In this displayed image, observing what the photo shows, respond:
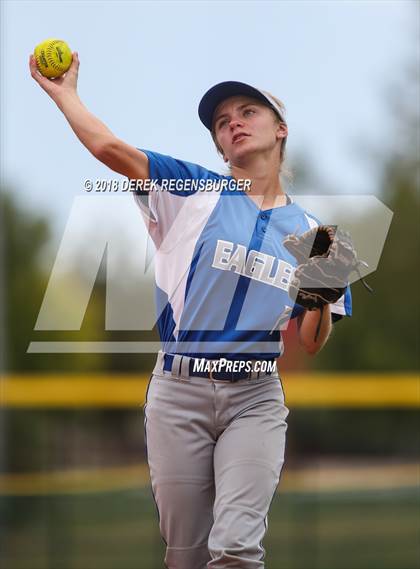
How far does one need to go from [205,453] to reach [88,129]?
26.5 inches

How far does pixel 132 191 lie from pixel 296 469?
2335 millimetres

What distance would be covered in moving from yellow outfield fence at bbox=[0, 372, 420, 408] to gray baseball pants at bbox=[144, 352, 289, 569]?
6.40 feet

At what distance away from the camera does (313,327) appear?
193cm

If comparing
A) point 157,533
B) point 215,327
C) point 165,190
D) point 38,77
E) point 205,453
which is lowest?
point 157,533

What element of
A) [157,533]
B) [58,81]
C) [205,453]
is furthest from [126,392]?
[58,81]

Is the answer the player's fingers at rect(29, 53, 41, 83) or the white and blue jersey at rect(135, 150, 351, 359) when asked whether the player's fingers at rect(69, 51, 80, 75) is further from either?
the white and blue jersey at rect(135, 150, 351, 359)

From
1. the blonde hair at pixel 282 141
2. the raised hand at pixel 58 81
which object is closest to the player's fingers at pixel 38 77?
the raised hand at pixel 58 81

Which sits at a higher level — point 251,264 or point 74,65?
point 74,65

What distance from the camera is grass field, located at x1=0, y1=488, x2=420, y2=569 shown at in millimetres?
3799

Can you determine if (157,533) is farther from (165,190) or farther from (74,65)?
(74,65)

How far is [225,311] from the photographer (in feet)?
6.14

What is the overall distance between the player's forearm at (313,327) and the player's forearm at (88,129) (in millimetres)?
541

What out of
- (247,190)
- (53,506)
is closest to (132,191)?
(247,190)

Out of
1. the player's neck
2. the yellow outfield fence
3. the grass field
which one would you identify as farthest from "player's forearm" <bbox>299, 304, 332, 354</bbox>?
the grass field
